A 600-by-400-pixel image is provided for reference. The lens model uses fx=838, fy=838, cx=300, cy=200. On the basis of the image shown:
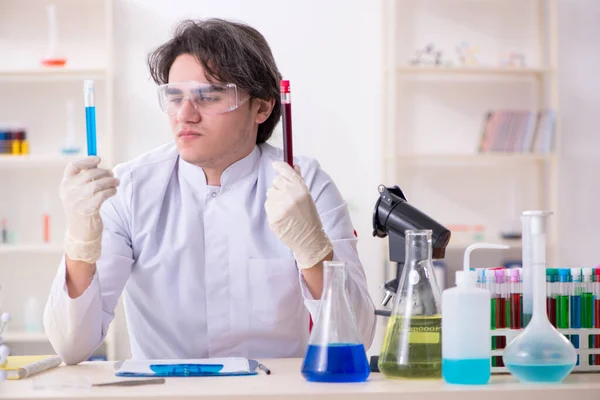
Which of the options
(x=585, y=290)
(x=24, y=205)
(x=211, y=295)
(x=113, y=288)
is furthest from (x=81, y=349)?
(x=24, y=205)

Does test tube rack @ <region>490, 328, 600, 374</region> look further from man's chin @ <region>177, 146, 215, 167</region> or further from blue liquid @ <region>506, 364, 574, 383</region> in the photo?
man's chin @ <region>177, 146, 215, 167</region>

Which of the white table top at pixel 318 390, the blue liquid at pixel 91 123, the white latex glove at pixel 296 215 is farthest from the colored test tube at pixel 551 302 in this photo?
the blue liquid at pixel 91 123

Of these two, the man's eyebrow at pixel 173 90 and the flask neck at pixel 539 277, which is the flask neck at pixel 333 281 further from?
the man's eyebrow at pixel 173 90

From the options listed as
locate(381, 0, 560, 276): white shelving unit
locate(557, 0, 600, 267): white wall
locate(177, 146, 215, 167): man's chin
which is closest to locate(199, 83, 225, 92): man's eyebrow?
locate(177, 146, 215, 167): man's chin

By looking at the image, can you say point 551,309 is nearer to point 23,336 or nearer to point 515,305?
point 515,305

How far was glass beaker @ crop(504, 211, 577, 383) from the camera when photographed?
1.20 m

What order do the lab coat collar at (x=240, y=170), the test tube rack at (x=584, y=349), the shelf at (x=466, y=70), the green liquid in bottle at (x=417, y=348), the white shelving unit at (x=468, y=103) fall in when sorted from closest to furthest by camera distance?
the green liquid in bottle at (x=417, y=348) → the test tube rack at (x=584, y=349) → the lab coat collar at (x=240, y=170) → the shelf at (x=466, y=70) → the white shelving unit at (x=468, y=103)

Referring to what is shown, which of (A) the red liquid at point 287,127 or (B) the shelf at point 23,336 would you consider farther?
(B) the shelf at point 23,336

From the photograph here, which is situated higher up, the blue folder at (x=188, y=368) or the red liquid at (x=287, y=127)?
the red liquid at (x=287, y=127)

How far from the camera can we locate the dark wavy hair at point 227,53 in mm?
1924

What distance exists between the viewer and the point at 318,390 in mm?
1143

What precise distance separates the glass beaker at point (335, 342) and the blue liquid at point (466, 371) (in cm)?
12

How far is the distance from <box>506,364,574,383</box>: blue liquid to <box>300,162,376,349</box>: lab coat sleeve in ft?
1.68

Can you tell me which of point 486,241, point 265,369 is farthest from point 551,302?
point 486,241
